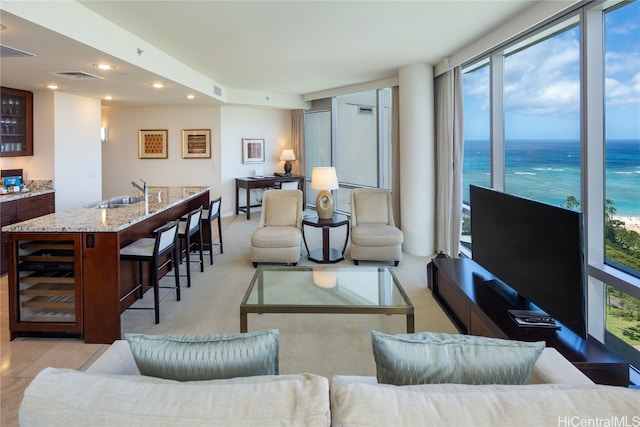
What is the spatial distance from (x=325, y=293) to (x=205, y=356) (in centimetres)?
186

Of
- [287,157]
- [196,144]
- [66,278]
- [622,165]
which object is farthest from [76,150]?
[622,165]

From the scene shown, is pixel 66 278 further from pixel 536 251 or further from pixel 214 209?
pixel 536 251

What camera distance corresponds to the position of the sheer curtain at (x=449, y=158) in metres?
4.85

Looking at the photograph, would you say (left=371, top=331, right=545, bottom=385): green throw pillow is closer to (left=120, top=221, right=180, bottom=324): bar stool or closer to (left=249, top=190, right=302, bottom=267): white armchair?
(left=120, top=221, right=180, bottom=324): bar stool

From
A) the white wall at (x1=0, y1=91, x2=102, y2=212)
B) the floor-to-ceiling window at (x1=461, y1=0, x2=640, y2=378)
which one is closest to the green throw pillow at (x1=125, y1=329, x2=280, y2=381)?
the floor-to-ceiling window at (x1=461, y1=0, x2=640, y2=378)

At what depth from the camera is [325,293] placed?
2982mm

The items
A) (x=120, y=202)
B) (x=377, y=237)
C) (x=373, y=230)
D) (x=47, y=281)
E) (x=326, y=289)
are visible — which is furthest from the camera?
(x=373, y=230)

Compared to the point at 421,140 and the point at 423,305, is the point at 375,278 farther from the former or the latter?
the point at 421,140

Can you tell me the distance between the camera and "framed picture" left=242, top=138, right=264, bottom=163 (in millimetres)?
8641

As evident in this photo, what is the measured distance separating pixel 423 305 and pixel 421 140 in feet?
7.99

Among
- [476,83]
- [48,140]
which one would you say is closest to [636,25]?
[476,83]

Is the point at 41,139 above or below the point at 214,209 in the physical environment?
above

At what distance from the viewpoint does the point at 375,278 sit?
10.9 feet

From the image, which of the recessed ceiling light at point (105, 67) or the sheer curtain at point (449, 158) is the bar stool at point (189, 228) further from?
the sheer curtain at point (449, 158)
